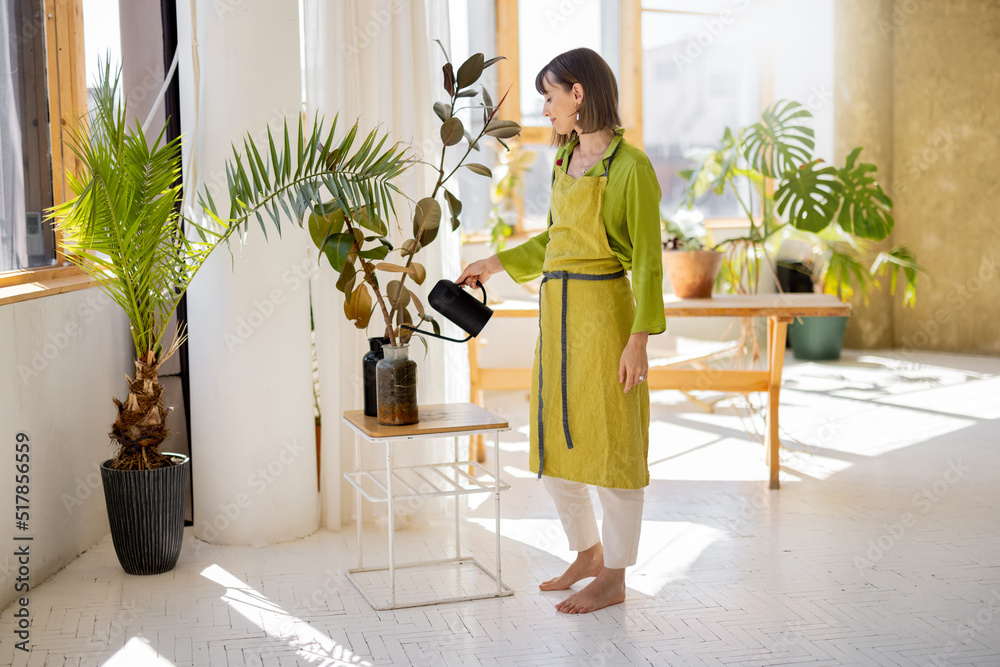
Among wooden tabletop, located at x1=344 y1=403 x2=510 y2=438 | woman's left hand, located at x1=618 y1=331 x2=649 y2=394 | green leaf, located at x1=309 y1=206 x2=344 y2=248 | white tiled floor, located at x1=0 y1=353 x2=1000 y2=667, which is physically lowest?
white tiled floor, located at x1=0 y1=353 x2=1000 y2=667

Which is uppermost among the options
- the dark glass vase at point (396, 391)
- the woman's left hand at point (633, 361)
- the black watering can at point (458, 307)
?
the black watering can at point (458, 307)

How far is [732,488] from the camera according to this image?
13.1ft

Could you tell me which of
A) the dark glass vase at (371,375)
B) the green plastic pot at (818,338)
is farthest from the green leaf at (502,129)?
the green plastic pot at (818,338)

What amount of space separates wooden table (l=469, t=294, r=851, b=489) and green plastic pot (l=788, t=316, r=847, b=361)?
3.07 m

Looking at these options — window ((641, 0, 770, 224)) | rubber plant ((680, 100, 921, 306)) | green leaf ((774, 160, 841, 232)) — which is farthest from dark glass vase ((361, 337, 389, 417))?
window ((641, 0, 770, 224))

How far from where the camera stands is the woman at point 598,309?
2.52m

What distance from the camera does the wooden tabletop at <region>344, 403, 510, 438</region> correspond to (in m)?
2.68

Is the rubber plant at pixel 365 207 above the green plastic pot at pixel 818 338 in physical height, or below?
above

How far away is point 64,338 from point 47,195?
50 cm

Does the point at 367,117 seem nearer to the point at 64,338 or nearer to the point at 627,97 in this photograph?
the point at 64,338

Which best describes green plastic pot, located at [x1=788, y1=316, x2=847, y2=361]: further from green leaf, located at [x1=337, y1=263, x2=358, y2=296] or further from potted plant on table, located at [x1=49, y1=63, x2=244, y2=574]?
potted plant on table, located at [x1=49, y1=63, x2=244, y2=574]

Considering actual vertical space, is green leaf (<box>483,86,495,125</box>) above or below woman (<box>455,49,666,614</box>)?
above

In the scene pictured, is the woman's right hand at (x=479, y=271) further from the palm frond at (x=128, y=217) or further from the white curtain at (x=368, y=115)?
the palm frond at (x=128, y=217)

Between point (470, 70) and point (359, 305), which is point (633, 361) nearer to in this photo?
point (359, 305)
